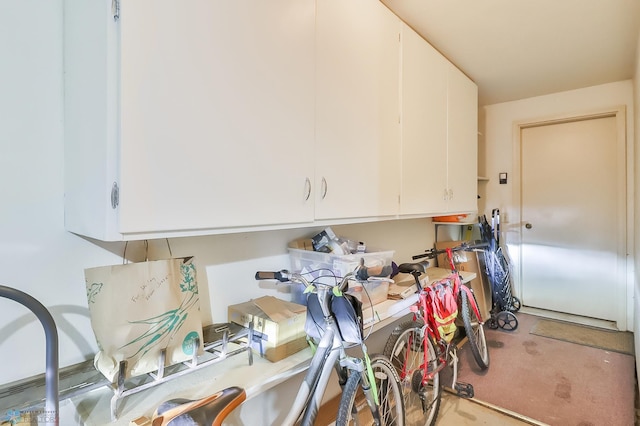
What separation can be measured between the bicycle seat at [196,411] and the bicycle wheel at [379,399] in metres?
0.56

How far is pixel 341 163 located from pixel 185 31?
805 millimetres

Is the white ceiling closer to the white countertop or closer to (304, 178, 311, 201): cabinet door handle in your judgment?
A: (304, 178, 311, 201): cabinet door handle

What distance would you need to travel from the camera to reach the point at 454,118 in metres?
2.49

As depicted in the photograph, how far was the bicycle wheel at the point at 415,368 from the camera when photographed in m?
1.82

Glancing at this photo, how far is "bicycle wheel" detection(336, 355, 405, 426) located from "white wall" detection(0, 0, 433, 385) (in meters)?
0.95

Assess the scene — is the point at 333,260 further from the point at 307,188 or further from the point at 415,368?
the point at 415,368

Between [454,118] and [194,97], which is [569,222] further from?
[194,97]

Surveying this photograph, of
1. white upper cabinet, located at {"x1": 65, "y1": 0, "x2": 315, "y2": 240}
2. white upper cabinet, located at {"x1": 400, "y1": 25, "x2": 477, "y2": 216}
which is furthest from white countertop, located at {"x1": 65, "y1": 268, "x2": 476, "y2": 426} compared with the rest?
white upper cabinet, located at {"x1": 400, "y1": 25, "x2": 477, "y2": 216}

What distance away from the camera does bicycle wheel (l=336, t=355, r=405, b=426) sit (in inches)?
50.8

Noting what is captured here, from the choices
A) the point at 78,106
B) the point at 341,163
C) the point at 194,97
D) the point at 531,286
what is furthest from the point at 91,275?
the point at 531,286

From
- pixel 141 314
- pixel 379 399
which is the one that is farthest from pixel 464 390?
pixel 141 314

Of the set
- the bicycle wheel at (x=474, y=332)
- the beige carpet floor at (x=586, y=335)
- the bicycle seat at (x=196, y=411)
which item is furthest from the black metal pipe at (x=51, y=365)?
the beige carpet floor at (x=586, y=335)

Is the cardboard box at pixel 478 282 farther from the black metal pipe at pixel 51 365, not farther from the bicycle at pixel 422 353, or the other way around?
the black metal pipe at pixel 51 365

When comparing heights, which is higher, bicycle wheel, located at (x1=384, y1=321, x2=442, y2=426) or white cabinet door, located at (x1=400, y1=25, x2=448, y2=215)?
white cabinet door, located at (x1=400, y1=25, x2=448, y2=215)
